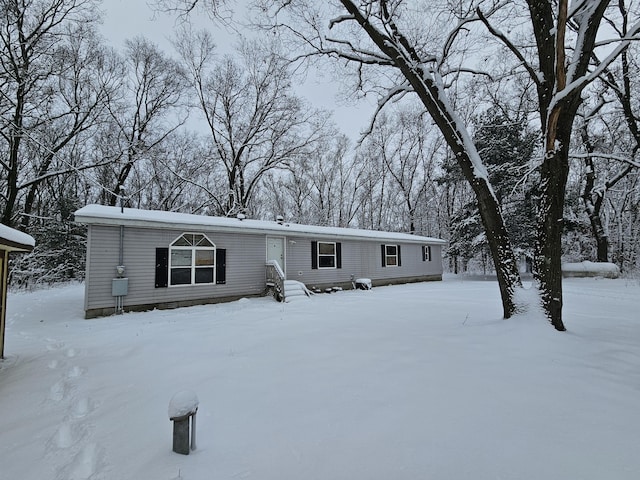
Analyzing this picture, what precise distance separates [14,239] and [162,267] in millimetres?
4677

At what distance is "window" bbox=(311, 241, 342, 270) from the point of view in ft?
41.2

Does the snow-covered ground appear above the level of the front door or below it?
below

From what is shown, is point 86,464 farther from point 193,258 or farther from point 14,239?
point 193,258

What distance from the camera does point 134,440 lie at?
7.99ft

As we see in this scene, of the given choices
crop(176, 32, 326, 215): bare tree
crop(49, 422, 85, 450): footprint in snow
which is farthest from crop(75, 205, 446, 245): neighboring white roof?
crop(176, 32, 326, 215): bare tree

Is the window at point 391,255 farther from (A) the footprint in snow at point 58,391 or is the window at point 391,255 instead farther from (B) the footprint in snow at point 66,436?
(B) the footprint in snow at point 66,436

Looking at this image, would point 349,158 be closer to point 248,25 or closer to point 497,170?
point 497,170

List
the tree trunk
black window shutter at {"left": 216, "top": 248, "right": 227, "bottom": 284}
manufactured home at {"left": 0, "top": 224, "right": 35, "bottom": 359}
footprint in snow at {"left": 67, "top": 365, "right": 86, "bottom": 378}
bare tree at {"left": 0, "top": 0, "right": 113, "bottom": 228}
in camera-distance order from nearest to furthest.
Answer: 1. footprint in snow at {"left": 67, "top": 365, "right": 86, "bottom": 378}
2. manufactured home at {"left": 0, "top": 224, "right": 35, "bottom": 359}
3. the tree trunk
4. black window shutter at {"left": 216, "top": 248, "right": 227, "bottom": 284}
5. bare tree at {"left": 0, "top": 0, "right": 113, "bottom": 228}

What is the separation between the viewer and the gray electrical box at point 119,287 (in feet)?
25.5

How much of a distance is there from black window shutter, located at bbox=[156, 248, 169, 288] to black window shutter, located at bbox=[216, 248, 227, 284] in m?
1.50

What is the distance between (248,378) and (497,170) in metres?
17.4

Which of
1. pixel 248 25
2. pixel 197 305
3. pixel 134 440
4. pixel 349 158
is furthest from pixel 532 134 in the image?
pixel 134 440

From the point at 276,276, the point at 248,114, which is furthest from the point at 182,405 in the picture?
the point at 248,114

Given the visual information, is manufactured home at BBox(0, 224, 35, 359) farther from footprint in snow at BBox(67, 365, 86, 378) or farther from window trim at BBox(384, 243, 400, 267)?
window trim at BBox(384, 243, 400, 267)
